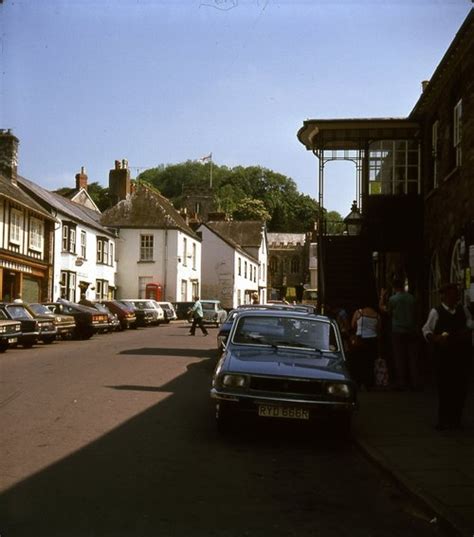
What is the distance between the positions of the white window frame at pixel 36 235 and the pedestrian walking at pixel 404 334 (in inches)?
1103

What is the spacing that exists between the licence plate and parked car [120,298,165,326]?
30.7m

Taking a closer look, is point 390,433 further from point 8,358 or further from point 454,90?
point 8,358

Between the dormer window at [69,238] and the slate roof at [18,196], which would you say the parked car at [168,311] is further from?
the slate roof at [18,196]

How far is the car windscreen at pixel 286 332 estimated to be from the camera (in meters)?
9.70

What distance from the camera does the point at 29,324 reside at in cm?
2253

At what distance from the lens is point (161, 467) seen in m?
6.95

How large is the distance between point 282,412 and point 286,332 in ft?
5.88

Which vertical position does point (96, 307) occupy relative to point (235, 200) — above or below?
below

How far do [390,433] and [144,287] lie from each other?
154ft

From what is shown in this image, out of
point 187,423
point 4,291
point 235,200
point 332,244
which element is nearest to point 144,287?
point 4,291

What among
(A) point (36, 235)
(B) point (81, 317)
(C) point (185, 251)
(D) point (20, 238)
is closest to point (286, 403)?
(B) point (81, 317)

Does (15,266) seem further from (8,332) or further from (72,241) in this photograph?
(8,332)

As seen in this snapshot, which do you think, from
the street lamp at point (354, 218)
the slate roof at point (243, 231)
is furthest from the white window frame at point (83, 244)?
the slate roof at point (243, 231)

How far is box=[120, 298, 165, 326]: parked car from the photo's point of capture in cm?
3962
